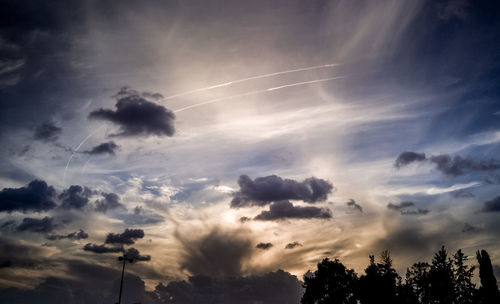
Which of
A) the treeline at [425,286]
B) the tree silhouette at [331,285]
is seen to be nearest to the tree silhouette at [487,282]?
the treeline at [425,286]

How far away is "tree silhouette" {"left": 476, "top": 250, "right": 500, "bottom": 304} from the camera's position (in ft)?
198

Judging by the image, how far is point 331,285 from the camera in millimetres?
73500

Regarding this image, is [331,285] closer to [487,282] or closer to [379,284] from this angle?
[379,284]

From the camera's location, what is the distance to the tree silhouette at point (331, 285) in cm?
7181

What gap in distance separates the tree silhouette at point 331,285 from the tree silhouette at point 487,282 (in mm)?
23687

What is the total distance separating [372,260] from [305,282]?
17.5m

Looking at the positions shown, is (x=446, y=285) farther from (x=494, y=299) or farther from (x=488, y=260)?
(x=488, y=260)

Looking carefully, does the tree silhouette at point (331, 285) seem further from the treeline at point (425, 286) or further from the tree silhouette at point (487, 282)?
the tree silhouette at point (487, 282)

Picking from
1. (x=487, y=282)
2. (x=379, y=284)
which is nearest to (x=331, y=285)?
(x=379, y=284)

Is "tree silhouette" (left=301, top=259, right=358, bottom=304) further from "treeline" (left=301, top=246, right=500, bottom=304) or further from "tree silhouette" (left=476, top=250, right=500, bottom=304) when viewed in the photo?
"tree silhouette" (left=476, top=250, right=500, bottom=304)

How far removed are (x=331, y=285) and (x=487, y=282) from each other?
31.5 meters

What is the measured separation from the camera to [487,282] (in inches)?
2618

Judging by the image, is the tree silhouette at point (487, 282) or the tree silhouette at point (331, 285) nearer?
the tree silhouette at point (487, 282)

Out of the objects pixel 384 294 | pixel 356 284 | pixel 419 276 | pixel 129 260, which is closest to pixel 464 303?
pixel 419 276
